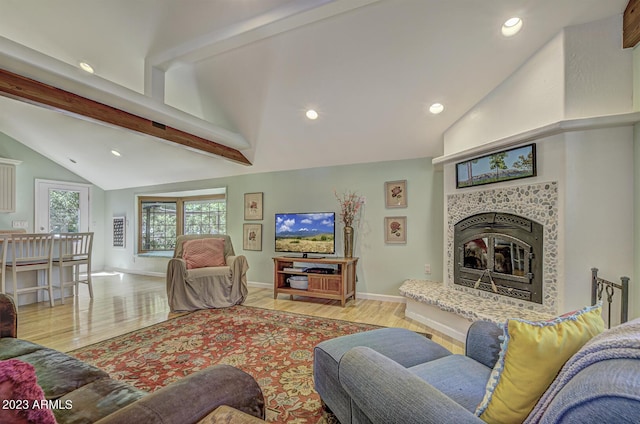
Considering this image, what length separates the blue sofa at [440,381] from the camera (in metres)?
0.51

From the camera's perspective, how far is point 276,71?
9.87 ft

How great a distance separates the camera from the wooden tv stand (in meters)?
3.75

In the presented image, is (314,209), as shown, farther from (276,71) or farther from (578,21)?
(578,21)

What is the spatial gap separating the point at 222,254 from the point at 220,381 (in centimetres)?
332

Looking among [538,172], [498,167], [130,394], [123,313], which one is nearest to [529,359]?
[130,394]

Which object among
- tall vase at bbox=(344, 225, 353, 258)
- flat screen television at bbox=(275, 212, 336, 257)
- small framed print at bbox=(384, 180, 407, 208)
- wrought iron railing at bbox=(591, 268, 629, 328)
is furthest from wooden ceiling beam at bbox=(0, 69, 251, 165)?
wrought iron railing at bbox=(591, 268, 629, 328)

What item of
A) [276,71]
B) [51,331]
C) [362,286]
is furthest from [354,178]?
[51,331]

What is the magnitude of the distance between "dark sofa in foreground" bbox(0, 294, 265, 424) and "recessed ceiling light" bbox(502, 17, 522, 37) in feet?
9.79

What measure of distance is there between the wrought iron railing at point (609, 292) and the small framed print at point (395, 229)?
2.05 metres

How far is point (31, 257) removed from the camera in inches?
143

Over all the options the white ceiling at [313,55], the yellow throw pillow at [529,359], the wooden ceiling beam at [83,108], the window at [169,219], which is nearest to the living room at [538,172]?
the white ceiling at [313,55]

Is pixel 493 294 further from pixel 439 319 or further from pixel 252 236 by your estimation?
pixel 252 236

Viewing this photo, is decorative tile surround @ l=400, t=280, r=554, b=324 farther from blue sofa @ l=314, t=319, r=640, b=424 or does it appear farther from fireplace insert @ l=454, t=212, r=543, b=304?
blue sofa @ l=314, t=319, r=640, b=424

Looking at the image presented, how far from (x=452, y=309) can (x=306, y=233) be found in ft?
7.63
